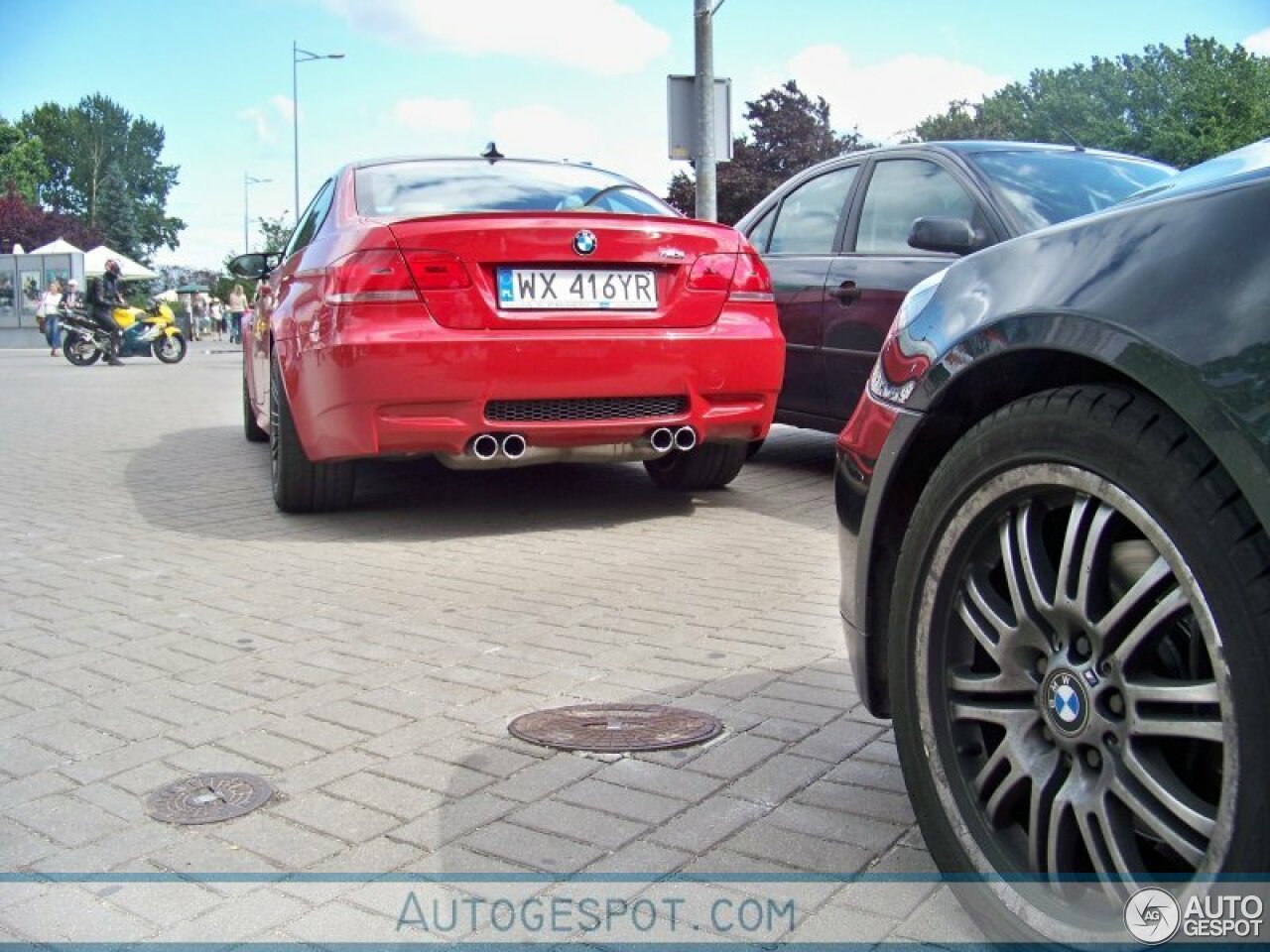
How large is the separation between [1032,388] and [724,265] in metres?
3.95

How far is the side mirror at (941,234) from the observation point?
5.59 meters

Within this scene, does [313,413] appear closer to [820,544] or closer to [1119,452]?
[820,544]

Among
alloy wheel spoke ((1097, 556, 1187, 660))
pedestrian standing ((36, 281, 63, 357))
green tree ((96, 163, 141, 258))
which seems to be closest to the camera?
alloy wheel spoke ((1097, 556, 1187, 660))

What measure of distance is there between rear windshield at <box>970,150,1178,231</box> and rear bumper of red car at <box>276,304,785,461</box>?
4.19ft

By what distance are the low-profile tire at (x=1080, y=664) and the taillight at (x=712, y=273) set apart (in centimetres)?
378

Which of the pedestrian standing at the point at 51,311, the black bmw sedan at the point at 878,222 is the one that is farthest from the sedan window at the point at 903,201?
the pedestrian standing at the point at 51,311

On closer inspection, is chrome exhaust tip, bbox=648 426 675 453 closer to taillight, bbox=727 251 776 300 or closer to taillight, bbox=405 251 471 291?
taillight, bbox=727 251 776 300

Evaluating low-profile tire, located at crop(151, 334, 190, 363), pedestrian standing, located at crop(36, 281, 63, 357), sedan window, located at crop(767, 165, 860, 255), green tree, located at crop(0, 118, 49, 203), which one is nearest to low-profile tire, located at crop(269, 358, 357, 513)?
sedan window, located at crop(767, 165, 860, 255)

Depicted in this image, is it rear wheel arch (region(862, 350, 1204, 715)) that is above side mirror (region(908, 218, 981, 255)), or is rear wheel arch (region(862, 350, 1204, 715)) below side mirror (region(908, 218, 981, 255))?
below

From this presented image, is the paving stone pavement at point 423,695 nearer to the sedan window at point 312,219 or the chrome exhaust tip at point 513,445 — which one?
the chrome exhaust tip at point 513,445

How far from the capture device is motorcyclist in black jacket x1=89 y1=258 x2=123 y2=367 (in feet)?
82.3

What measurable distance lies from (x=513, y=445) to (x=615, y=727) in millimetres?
2532

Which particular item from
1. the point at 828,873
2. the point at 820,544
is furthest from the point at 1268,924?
the point at 820,544

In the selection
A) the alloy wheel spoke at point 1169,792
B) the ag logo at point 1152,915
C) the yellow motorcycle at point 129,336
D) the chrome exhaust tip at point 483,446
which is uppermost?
the yellow motorcycle at point 129,336
